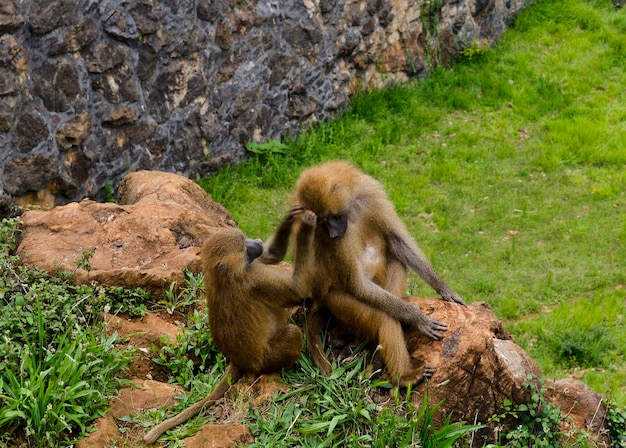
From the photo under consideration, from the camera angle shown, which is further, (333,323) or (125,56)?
(125,56)

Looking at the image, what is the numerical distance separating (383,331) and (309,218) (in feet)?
2.99

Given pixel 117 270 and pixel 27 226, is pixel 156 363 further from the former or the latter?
pixel 27 226

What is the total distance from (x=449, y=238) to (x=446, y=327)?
4390mm

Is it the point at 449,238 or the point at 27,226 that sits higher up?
the point at 27,226

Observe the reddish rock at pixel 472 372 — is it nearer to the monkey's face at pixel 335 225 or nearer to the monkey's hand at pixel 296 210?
the monkey's face at pixel 335 225

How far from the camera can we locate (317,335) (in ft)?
18.0

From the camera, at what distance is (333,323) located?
18.6ft

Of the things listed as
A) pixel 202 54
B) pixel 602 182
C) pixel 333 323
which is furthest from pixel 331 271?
pixel 602 182

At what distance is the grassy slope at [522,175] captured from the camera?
8445mm

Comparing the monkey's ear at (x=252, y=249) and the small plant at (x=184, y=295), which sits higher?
the monkey's ear at (x=252, y=249)

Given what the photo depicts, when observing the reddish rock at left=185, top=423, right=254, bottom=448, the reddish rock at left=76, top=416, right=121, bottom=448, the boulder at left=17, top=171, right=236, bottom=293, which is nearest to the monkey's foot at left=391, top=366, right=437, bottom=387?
the reddish rock at left=185, top=423, right=254, bottom=448

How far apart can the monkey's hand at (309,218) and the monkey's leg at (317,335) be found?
33.0 inches

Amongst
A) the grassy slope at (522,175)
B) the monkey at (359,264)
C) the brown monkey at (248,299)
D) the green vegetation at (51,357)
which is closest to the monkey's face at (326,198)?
the monkey at (359,264)

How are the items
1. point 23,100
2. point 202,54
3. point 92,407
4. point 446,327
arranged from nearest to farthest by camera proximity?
1. point 92,407
2. point 446,327
3. point 23,100
4. point 202,54
